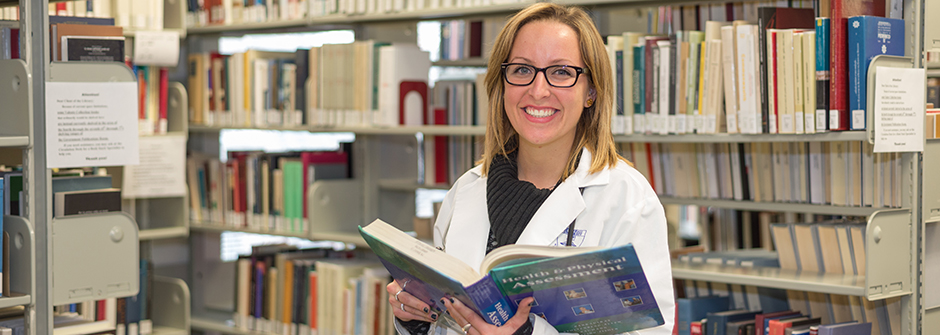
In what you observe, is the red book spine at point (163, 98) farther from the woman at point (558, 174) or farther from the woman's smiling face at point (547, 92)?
the woman's smiling face at point (547, 92)

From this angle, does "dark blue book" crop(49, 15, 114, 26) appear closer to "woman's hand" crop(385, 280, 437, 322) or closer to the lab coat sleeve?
"woman's hand" crop(385, 280, 437, 322)

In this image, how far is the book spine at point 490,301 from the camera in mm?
1302

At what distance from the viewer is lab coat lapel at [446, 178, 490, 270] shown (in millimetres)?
1624

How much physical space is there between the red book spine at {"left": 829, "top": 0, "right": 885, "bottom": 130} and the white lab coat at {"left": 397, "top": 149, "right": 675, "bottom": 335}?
3.03 ft

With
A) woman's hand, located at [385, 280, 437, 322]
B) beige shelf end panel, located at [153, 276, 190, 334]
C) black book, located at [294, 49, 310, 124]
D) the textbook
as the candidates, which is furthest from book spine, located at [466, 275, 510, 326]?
beige shelf end panel, located at [153, 276, 190, 334]

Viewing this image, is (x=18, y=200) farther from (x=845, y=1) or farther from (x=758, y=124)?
(x=845, y=1)

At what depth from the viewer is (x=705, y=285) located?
110 inches

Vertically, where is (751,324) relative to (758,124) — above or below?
below

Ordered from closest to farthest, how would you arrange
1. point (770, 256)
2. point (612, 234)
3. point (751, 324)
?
point (612, 234) < point (751, 324) < point (770, 256)

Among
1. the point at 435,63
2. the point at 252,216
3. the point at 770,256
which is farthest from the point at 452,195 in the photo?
the point at 252,216

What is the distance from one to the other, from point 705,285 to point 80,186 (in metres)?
1.86

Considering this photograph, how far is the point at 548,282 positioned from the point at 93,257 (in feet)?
4.64

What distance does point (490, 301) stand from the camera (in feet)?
4.41

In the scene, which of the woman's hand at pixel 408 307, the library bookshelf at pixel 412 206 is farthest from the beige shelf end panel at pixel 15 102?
the woman's hand at pixel 408 307
